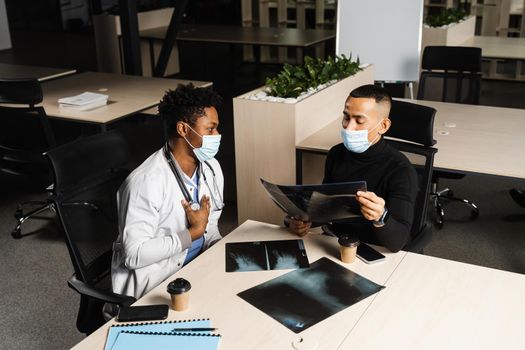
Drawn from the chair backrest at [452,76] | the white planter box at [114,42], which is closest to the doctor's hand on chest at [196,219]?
the chair backrest at [452,76]

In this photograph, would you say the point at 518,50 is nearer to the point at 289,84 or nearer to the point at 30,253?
the point at 289,84

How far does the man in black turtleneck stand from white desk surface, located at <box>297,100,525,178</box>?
849 millimetres

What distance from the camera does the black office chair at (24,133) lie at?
4.06m

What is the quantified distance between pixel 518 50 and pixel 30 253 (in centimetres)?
505

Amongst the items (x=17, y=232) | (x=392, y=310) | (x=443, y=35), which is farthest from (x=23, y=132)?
(x=443, y=35)

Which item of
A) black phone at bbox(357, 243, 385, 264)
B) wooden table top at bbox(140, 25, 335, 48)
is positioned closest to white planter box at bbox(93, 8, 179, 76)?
wooden table top at bbox(140, 25, 335, 48)

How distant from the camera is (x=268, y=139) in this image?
3.63 m

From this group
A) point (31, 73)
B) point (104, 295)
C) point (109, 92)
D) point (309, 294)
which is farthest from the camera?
point (31, 73)

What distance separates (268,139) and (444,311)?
5.93 feet

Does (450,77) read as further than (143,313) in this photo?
Yes

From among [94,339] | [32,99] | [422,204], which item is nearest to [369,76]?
[422,204]

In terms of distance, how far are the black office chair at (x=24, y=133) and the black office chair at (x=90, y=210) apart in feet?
5.21

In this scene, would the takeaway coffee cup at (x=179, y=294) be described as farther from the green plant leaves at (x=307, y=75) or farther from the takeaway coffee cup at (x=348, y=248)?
the green plant leaves at (x=307, y=75)

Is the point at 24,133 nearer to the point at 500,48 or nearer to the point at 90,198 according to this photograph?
the point at 90,198
